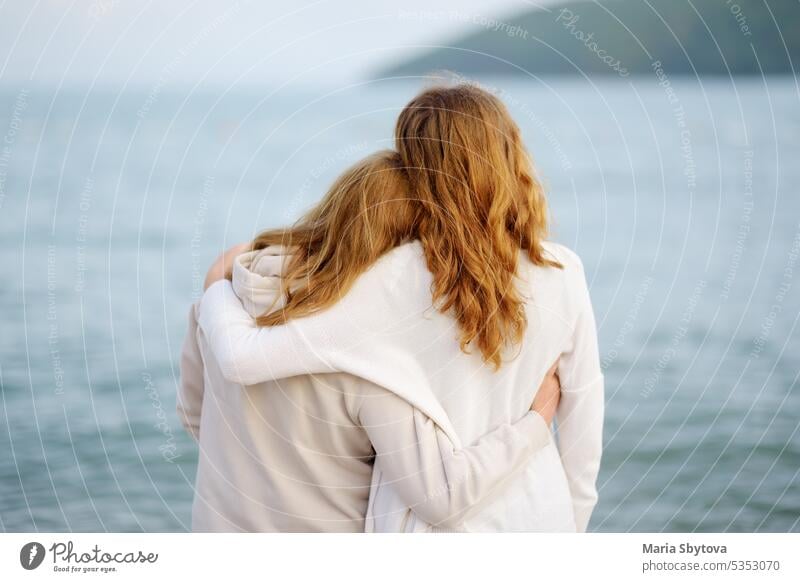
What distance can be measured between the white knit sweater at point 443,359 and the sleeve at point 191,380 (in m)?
0.10

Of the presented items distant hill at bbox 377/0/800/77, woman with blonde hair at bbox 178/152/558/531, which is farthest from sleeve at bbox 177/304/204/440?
distant hill at bbox 377/0/800/77

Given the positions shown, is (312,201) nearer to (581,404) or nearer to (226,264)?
(226,264)

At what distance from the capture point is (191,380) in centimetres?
133

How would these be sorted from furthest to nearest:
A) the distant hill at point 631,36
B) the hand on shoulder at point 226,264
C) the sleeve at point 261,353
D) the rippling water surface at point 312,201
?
1. the rippling water surface at point 312,201
2. the distant hill at point 631,36
3. the hand on shoulder at point 226,264
4. the sleeve at point 261,353

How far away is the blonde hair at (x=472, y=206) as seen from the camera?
3.74 feet

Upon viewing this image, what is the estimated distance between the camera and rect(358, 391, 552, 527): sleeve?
1.16m

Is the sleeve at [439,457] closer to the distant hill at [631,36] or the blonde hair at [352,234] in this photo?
the blonde hair at [352,234]

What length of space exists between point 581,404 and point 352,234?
39 cm

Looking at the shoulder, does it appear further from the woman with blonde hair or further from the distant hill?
the distant hill

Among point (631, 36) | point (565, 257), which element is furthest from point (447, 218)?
point (631, 36)

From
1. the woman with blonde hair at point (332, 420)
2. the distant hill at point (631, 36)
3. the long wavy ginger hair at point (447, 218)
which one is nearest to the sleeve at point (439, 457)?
the woman with blonde hair at point (332, 420)
